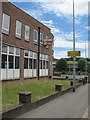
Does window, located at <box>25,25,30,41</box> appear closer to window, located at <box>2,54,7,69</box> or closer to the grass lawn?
the grass lawn

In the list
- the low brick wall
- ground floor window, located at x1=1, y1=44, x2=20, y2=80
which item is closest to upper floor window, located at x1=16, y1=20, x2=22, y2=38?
ground floor window, located at x1=1, y1=44, x2=20, y2=80

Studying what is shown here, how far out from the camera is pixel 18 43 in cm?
3011

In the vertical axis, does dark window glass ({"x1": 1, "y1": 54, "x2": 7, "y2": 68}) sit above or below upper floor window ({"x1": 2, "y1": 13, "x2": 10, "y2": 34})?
below

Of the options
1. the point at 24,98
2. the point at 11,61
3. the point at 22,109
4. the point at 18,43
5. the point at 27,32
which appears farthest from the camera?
the point at 27,32

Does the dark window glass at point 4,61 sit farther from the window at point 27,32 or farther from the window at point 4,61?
the window at point 27,32

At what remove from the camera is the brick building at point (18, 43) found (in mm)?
26513

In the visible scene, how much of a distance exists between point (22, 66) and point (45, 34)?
1143cm

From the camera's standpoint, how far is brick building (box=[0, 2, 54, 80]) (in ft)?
87.0

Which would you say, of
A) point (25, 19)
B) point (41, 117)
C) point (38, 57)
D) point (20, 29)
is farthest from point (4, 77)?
point (41, 117)

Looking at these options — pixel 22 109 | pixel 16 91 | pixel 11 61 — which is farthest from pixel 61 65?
pixel 22 109

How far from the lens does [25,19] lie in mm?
32312

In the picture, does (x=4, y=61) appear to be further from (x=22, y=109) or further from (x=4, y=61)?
(x=22, y=109)

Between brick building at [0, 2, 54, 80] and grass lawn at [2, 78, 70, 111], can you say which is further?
brick building at [0, 2, 54, 80]

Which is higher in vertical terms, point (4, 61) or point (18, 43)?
point (18, 43)
